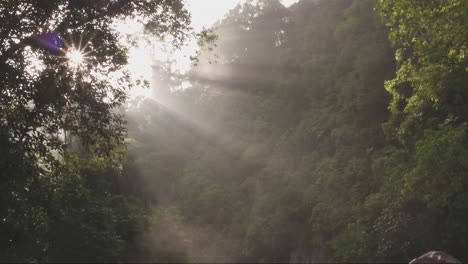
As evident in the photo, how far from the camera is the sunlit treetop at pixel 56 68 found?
8.55 metres

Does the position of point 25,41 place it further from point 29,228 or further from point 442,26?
point 442,26

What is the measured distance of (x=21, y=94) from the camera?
8.66 meters

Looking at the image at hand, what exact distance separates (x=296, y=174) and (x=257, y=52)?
2445 cm

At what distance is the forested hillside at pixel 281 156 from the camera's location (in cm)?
994

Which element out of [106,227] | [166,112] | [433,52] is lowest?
[106,227]

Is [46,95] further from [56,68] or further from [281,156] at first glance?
[281,156]

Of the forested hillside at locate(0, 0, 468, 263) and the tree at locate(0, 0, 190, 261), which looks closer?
the tree at locate(0, 0, 190, 261)

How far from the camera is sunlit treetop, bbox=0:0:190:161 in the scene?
8.55 m

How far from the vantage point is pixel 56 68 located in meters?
9.21

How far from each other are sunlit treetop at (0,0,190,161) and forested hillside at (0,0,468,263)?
0.18m

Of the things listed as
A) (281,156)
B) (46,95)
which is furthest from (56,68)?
(281,156)

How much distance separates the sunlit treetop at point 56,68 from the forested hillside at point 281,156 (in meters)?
0.18

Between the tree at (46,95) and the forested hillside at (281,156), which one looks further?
the forested hillside at (281,156)

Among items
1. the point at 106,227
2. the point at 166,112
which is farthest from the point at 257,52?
the point at 106,227
